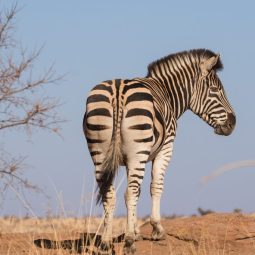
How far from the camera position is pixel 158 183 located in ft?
33.2

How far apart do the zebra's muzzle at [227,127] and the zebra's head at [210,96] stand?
2.7 inches

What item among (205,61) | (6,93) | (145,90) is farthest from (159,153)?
(6,93)

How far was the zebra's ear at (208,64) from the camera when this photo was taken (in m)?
11.3

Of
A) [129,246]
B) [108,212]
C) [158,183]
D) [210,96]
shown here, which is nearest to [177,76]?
[210,96]

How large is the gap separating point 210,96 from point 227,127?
0.78 metres

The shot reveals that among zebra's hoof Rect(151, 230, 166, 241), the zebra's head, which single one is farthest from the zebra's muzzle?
zebra's hoof Rect(151, 230, 166, 241)

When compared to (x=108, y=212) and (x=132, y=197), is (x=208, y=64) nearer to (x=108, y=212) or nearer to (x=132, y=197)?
(x=132, y=197)

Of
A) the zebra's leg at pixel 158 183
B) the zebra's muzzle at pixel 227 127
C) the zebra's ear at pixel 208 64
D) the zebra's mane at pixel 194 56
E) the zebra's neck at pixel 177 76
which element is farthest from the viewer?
the zebra's muzzle at pixel 227 127

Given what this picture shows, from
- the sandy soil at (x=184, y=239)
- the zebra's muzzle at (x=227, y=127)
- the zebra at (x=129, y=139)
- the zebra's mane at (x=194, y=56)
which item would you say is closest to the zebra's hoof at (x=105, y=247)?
the zebra at (x=129, y=139)

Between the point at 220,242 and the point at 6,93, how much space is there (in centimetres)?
583

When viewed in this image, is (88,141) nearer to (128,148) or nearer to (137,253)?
(128,148)

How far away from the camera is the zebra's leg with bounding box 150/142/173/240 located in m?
10.1

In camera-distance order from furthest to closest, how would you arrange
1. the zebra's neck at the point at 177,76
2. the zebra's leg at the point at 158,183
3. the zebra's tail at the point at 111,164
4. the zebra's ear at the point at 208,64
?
the zebra's ear at the point at 208,64
the zebra's neck at the point at 177,76
the zebra's leg at the point at 158,183
the zebra's tail at the point at 111,164

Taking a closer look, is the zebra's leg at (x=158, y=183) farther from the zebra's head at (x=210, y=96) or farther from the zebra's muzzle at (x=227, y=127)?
the zebra's muzzle at (x=227, y=127)
